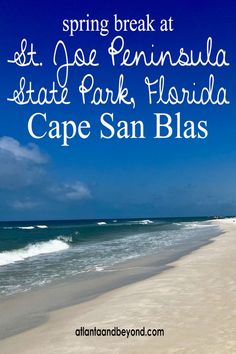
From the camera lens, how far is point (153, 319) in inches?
348

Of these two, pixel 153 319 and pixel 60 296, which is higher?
pixel 153 319

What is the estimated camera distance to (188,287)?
40.4 feet

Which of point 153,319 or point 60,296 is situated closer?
point 153,319

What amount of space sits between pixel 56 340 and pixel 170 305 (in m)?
3.35

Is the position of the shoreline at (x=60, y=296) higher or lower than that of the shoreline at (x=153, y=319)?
lower

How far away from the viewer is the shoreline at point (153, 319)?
7164 mm

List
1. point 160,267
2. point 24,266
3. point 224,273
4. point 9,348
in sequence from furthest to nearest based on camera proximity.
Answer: point 24,266 → point 160,267 → point 224,273 → point 9,348

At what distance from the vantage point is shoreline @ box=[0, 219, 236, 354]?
716 cm

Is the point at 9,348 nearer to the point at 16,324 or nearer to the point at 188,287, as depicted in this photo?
the point at 16,324

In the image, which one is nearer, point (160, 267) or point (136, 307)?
point (136, 307)

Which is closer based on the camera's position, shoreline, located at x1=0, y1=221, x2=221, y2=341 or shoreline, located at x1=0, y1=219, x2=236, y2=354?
shoreline, located at x1=0, y1=219, x2=236, y2=354

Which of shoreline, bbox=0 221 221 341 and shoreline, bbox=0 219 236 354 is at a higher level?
shoreline, bbox=0 219 236 354

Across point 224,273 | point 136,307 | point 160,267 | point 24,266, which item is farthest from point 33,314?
point 24,266

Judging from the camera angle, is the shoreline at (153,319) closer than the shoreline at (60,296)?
Yes
